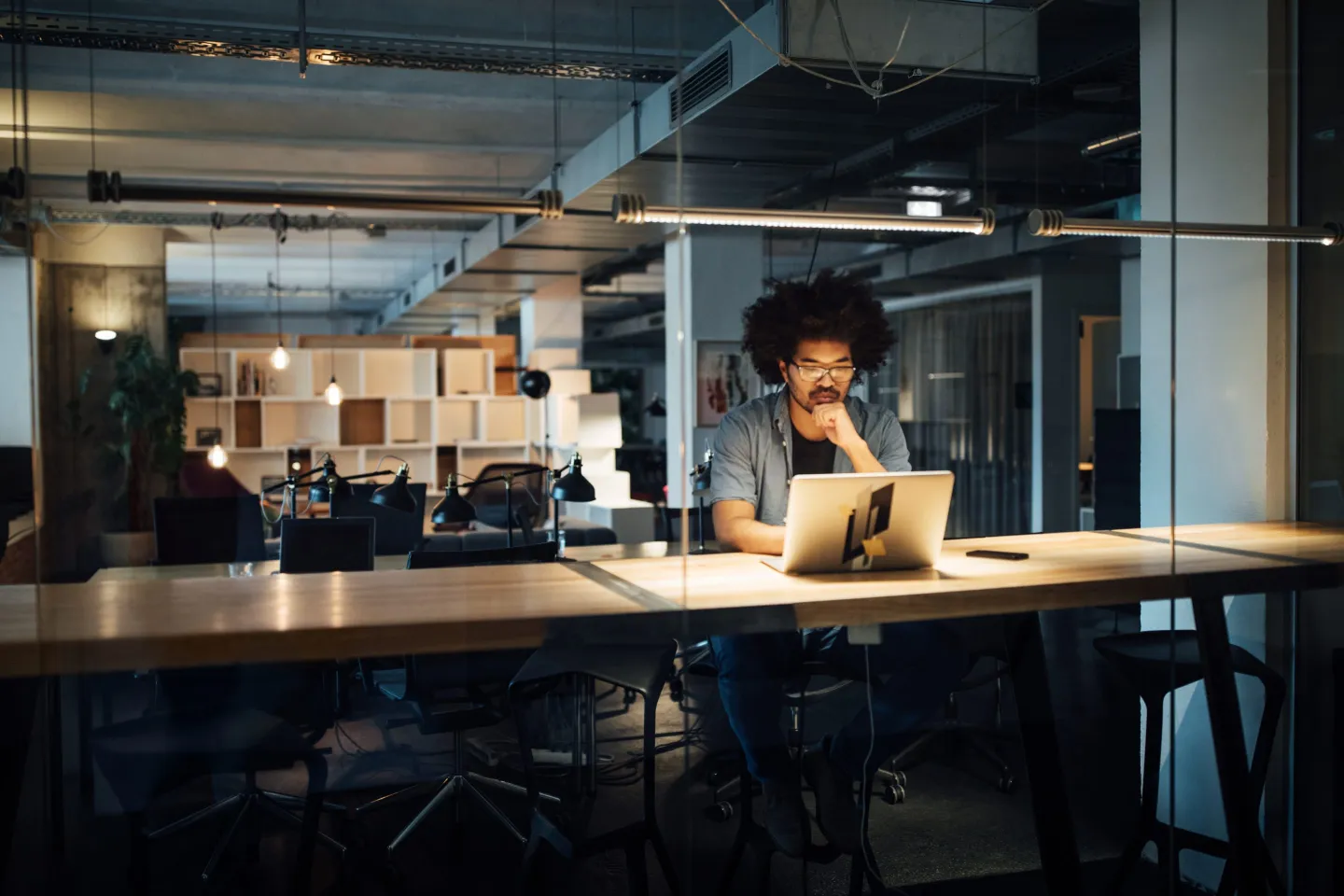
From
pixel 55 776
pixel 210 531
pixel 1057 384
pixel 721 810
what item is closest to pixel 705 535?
pixel 721 810

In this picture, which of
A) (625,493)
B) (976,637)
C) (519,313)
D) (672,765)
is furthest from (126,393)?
(519,313)

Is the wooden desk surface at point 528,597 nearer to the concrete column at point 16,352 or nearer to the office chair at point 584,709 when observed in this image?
the office chair at point 584,709

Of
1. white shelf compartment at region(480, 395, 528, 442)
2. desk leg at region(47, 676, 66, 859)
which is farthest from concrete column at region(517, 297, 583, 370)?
desk leg at region(47, 676, 66, 859)

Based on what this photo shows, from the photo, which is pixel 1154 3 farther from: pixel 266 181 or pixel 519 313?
pixel 519 313

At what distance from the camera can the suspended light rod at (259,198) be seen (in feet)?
8.81

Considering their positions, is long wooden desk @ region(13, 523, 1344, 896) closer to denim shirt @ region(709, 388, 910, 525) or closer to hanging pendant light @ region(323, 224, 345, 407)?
denim shirt @ region(709, 388, 910, 525)

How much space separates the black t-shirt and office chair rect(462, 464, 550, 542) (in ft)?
7.54

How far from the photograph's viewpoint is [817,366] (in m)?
3.12

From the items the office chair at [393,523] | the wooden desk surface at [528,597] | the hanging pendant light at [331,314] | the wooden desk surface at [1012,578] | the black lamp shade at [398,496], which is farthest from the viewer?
the hanging pendant light at [331,314]

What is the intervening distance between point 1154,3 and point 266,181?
5889 millimetres

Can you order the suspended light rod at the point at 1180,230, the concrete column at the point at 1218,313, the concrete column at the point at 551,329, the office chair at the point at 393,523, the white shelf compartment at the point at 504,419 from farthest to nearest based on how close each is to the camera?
the concrete column at the point at 551,329, the white shelf compartment at the point at 504,419, the office chair at the point at 393,523, the concrete column at the point at 1218,313, the suspended light rod at the point at 1180,230

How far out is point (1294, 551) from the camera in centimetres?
272

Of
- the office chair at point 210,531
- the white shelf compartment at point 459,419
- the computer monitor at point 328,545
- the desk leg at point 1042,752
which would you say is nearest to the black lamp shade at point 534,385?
the white shelf compartment at point 459,419

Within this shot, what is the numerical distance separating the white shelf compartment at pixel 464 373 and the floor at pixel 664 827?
4.40 m
